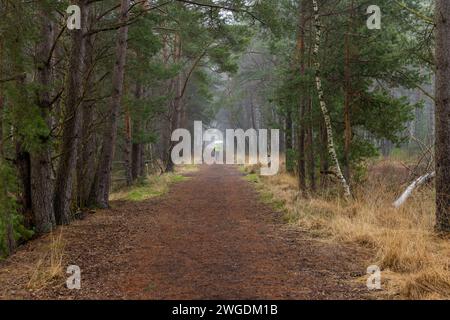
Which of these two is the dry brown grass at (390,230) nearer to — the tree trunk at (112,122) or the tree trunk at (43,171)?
the tree trunk at (112,122)

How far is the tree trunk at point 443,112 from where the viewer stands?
7539 mm

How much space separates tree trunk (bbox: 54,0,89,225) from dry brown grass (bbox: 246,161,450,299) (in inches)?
199

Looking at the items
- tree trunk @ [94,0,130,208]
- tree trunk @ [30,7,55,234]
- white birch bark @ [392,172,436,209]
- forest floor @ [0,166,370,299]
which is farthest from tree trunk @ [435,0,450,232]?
tree trunk @ [94,0,130,208]

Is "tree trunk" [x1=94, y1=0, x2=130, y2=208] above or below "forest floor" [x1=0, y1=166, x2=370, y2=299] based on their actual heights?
above

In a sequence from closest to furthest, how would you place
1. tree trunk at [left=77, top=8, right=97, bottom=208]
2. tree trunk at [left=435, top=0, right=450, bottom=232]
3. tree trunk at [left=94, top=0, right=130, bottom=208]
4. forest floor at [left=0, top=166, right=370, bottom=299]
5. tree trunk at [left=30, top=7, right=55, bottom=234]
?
forest floor at [left=0, top=166, right=370, bottom=299], tree trunk at [left=435, top=0, right=450, bottom=232], tree trunk at [left=30, top=7, right=55, bottom=234], tree trunk at [left=77, top=8, right=97, bottom=208], tree trunk at [left=94, top=0, right=130, bottom=208]

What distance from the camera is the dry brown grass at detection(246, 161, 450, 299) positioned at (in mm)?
5113

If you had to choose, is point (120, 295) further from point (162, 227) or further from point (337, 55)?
point (337, 55)

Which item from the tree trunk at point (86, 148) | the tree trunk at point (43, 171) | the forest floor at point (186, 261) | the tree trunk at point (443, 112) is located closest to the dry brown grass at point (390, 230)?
the forest floor at point (186, 261)

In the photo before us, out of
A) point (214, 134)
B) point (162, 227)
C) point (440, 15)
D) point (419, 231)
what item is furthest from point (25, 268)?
point (214, 134)

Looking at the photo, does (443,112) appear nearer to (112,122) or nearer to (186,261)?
(186,261)

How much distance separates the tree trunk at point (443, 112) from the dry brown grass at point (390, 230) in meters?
0.50

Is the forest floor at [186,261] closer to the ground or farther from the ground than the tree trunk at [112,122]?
closer to the ground

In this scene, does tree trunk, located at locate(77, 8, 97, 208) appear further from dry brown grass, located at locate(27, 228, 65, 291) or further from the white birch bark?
the white birch bark
